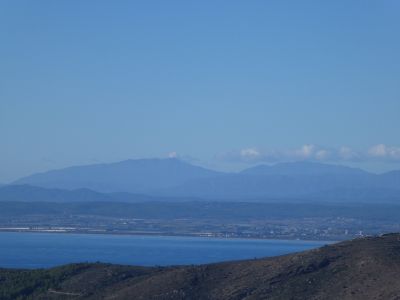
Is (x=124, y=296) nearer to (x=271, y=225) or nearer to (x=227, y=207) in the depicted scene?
(x=271, y=225)

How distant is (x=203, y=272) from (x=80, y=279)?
5651 millimetres

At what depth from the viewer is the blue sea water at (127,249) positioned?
225ft

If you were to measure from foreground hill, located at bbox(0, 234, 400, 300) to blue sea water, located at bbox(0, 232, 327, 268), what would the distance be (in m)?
29.7

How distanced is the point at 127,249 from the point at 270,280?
184ft

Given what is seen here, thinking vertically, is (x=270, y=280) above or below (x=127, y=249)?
below

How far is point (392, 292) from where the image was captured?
25.4m

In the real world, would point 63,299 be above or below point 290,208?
below

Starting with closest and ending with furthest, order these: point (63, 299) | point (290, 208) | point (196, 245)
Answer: point (63, 299) < point (196, 245) < point (290, 208)

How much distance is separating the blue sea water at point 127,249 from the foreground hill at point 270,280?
29.7 metres

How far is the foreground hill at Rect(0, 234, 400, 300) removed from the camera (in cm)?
2683

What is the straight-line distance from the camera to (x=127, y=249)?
83.5m

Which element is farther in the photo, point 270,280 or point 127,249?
point 127,249

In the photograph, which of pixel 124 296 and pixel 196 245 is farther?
pixel 196 245

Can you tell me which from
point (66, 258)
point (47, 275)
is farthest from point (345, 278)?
point (66, 258)
